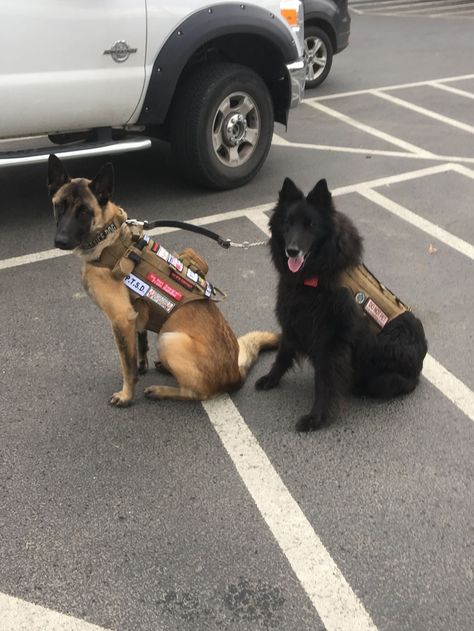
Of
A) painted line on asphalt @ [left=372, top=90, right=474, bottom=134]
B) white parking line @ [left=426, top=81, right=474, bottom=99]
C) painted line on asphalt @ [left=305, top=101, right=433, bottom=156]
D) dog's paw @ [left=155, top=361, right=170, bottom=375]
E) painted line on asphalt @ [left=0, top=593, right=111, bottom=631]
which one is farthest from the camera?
white parking line @ [left=426, top=81, right=474, bottom=99]

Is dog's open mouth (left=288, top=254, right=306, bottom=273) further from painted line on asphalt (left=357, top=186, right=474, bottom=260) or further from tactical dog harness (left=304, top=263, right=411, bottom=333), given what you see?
painted line on asphalt (left=357, top=186, right=474, bottom=260)

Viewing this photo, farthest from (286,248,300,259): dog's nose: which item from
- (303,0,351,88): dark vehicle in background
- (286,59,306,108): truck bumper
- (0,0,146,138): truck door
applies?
(303,0,351,88): dark vehicle in background

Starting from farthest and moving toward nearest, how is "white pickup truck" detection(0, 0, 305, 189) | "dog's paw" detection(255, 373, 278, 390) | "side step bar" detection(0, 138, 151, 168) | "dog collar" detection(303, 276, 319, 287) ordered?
"side step bar" detection(0, 138, 151, 168), "white pickup truck" detection(0, 0, 305, 189), "dog's paw" detection(255, 373, 278, 390), "dog collar" detection(303, 276, 319, 287)

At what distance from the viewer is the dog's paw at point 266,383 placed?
3650mm

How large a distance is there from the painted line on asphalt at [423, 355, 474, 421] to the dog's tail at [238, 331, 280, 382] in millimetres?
946

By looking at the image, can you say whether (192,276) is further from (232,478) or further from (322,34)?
(322,34)

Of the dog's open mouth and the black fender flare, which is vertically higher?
the black fender flare

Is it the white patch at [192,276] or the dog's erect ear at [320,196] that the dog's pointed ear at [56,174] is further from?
the dog's erect ear at [320,196]

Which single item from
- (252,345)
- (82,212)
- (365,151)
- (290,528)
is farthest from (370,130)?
(290,528)

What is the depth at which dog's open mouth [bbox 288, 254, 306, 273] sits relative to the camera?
2.98m

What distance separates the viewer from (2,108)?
4.81 metres

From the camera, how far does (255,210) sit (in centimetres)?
587

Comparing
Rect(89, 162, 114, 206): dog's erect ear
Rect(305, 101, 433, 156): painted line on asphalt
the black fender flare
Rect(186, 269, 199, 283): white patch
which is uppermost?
the black fender flare

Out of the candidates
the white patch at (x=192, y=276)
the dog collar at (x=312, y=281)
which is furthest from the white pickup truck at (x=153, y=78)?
the dog collar at (x=312, y=281)
